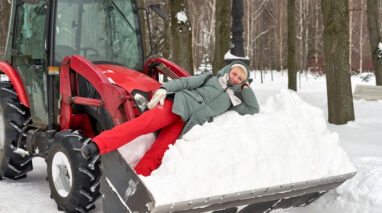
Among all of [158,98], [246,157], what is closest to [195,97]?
[158,98]

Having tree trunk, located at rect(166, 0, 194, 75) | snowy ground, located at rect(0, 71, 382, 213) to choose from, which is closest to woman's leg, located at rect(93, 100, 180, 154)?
snowy ground, located at rect(0, 71, 382, 213)

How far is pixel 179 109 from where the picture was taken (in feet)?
11.9

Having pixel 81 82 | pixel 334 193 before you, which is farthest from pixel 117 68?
pixel 334 193

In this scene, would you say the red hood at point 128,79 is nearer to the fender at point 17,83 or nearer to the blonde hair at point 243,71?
the blonde hair at point 243,71

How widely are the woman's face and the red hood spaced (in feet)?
2.98

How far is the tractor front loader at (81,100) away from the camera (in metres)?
3.30

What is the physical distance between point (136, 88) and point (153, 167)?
1178 millimetres

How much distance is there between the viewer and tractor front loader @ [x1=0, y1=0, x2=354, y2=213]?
130 inches

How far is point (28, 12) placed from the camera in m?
5.10

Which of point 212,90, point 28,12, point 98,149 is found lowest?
point 98,149

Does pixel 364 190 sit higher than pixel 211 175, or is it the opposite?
pixel 211 175

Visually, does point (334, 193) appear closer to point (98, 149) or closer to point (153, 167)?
point (153, 167)

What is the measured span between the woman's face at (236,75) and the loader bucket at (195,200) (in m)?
1.18

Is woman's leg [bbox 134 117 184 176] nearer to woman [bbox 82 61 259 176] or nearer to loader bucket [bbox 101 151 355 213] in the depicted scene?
woman [bbox 82 61 259 176]
